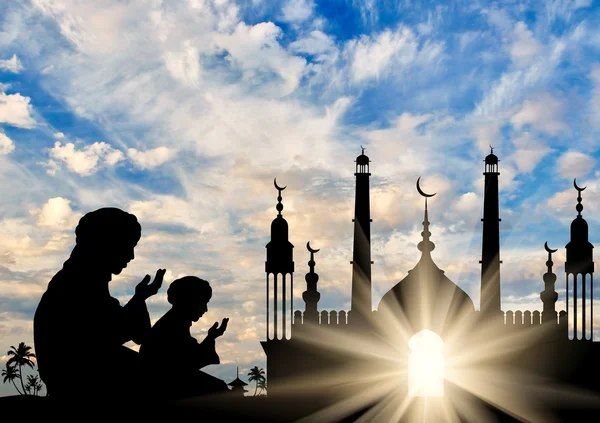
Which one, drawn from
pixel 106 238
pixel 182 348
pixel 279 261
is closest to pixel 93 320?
pixel 106 238

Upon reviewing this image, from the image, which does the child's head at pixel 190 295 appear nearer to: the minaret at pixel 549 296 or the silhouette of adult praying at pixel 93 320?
the silhouette of adult praying at pixel 93 320

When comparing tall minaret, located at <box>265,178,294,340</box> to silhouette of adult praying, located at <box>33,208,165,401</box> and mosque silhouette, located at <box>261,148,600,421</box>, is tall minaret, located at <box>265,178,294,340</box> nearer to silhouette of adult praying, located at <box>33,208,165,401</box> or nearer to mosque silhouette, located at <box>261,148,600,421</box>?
mosque silhouette, located at <box>261,148,600,421</box>

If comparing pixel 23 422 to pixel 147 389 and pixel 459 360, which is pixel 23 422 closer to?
pixel 147 389

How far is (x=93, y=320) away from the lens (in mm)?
4297

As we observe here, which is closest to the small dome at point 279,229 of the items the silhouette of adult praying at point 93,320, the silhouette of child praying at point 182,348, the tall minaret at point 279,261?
the tall minaret at point 279,261

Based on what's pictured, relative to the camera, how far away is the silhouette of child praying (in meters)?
5.11

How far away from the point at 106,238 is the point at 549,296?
1180 inches

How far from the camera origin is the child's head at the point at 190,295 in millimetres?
5453

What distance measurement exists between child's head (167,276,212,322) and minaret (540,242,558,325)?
27873 millimetres

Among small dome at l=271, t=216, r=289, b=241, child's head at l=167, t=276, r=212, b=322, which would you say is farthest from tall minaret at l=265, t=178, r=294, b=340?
child's head at l=167, t=276, r=212, b=322

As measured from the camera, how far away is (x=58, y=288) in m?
4.34

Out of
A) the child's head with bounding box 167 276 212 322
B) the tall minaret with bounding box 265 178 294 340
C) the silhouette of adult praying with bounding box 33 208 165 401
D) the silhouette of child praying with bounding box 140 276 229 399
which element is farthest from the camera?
the tall minaret with bounding box 265 178 294 340

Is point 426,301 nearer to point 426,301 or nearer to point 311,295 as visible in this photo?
point 426,301

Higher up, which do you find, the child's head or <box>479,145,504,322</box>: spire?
<box>479,145,504,322</box>: spire
